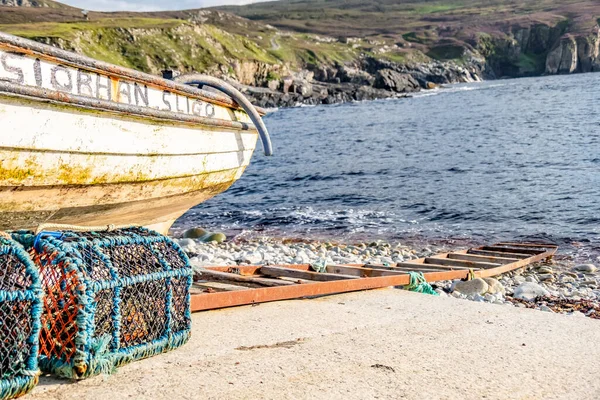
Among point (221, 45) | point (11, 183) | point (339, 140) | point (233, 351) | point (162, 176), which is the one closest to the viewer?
point (233, 351)

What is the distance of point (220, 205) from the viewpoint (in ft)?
68.4

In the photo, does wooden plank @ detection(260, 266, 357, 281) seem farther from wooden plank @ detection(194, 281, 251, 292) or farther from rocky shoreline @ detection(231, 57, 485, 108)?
rocky shoreline @ detection(231, 57, 485, 108)

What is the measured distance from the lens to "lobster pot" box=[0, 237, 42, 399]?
3521 millimetres

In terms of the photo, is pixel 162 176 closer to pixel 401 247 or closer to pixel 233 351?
pixel 233 351

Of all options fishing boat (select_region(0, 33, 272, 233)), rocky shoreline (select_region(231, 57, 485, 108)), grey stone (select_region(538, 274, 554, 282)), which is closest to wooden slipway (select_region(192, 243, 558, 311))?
grey stone (select_region(538, 274, 554, 282))

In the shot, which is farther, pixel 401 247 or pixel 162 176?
pixel 401 247

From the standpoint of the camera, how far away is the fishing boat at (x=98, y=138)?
5.68m

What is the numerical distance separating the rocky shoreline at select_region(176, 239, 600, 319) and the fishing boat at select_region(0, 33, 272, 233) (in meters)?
1.31

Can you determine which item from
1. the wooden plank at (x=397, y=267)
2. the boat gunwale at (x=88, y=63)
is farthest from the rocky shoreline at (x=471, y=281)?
the boat gunwale at (x=88, y=63)

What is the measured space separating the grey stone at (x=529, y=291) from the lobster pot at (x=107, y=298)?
6044 millimetres

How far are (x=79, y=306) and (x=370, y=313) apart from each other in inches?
116

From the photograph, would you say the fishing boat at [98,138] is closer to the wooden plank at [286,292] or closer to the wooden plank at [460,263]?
the wooden plank at [286,292]

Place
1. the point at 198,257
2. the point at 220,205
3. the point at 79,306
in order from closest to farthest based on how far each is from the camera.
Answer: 1. the point at 79,306
2. the point at 198,257
3. the point at 220,205

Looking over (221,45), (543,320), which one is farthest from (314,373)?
(221,45)
